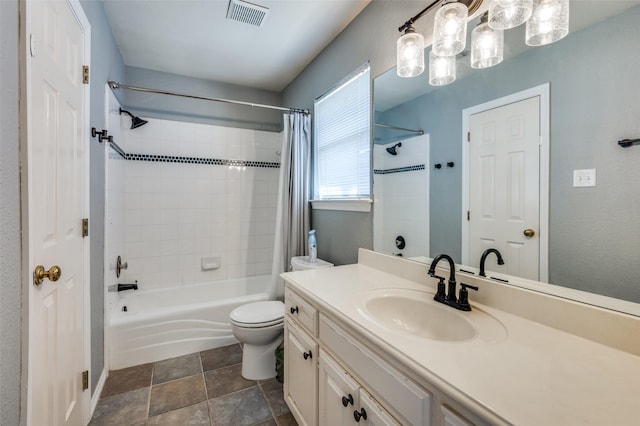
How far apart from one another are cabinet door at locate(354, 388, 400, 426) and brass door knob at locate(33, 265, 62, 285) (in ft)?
3.83

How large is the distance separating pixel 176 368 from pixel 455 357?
81.9 inches

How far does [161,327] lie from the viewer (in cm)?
215

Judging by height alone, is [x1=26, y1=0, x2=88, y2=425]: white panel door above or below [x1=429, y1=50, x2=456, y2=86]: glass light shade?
below

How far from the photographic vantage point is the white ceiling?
1844mm

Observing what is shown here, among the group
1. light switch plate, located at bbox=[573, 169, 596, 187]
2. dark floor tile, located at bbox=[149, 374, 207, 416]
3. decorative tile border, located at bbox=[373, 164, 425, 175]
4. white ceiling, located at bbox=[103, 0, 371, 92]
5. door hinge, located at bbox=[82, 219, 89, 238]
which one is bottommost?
dark floor tile, located at bbox=[149, 374, 207, 416]

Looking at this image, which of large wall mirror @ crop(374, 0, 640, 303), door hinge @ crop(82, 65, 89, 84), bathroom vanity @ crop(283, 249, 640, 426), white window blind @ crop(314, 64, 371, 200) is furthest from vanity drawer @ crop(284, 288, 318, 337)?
door hinge @ crop(82, 65, 89, 84)

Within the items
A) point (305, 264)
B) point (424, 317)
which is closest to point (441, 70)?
point (424, 317)

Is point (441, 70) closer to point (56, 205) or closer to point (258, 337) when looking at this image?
point (56, 205)

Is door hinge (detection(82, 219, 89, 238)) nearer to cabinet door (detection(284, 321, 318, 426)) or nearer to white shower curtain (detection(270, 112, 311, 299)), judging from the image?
cabinet door (detection(284, 321, 318, 426))

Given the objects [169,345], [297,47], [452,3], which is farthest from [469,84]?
[169,345]

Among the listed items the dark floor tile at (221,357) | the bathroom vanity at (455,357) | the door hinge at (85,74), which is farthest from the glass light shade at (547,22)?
the dark floor tile at (221,357)

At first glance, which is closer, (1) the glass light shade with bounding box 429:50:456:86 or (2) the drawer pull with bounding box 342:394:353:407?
(2) the drawer pull with bounding box 342:394:353:407

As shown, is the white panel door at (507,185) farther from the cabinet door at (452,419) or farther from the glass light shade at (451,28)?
the cabinet door at (452,419)

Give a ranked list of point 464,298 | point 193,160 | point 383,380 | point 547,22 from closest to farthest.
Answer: point 383,380, point 547,22, point 464,298, point 193,160
